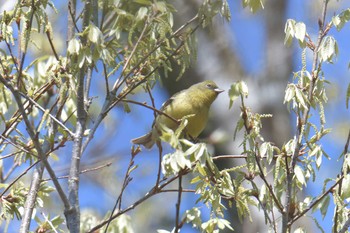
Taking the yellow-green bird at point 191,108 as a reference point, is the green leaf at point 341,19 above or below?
below

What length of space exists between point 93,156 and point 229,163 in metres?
1.77

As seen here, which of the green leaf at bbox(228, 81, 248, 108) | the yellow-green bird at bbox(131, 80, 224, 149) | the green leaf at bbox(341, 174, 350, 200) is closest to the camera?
the green leaf at bbox(228, 81, 248, 108)

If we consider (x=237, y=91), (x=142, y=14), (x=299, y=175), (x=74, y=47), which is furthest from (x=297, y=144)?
(x=74, y=47)

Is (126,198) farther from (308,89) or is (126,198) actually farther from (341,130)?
(308,89)

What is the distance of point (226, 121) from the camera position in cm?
704

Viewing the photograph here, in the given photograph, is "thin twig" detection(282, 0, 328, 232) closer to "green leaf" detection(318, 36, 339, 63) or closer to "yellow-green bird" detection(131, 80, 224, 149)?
"green leaf" detection(318, 36, 339, 63)

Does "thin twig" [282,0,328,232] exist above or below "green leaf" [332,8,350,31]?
below

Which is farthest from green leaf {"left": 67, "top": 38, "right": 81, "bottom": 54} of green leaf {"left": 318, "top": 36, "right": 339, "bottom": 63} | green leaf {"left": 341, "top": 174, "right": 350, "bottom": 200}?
green leaf {"left": 341, "top": 174, "right": 350, "bottom": 200}

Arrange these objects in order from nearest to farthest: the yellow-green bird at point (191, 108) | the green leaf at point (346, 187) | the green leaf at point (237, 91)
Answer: the green leaf at point (237, 91) < the green leaf at point (346, 187) < the yellow-green bird at point (191, 108)

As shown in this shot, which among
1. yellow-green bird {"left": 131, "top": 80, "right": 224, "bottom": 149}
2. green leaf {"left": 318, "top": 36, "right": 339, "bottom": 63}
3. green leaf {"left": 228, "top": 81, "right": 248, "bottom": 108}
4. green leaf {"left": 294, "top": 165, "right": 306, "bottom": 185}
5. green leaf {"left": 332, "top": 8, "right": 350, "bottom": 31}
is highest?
yellow-green bird {"left": 131, "top": 80, "right": 224, "bottom": 149}

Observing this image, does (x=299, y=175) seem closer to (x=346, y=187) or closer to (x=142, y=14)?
(x=346, y=187)

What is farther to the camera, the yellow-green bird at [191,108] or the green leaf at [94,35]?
the yellow-green bird at [191,108]

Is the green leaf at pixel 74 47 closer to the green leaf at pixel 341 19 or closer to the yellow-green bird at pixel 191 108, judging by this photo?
the green leaf at pixel 341 19

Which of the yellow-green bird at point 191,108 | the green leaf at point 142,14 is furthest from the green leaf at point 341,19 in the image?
the yellow-green bird at point 191,108
